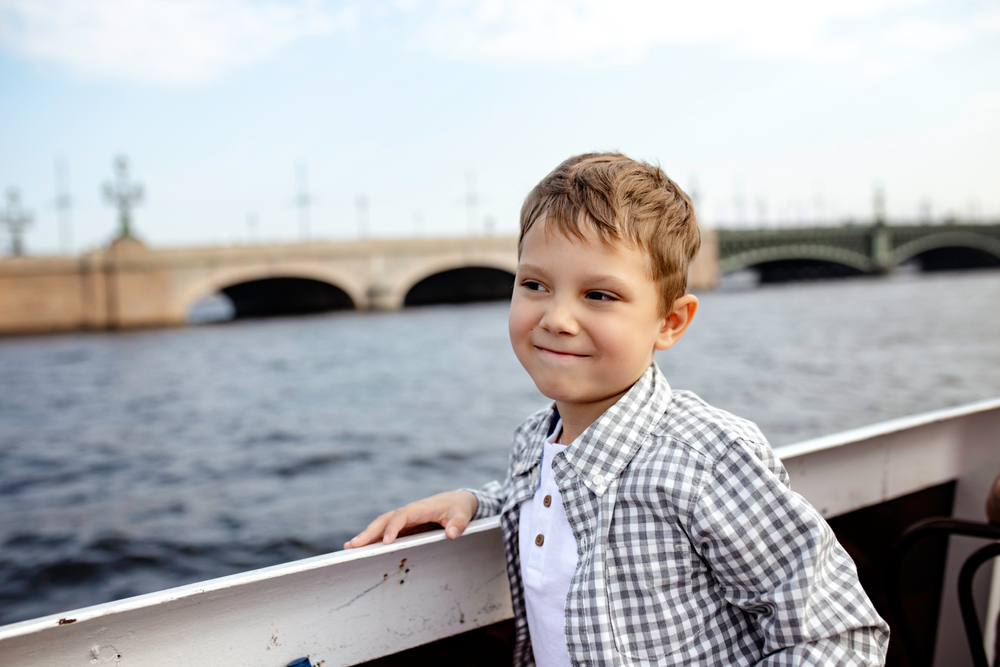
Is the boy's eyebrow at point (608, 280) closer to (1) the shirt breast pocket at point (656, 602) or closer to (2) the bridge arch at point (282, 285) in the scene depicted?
(1) the shirt breast pocket at point (656, 602)

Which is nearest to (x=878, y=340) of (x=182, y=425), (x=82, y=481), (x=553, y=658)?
(x=182, y=425)

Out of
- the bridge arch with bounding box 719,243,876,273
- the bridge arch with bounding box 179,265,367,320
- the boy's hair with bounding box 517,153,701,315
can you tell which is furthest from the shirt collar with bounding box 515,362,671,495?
the bridge arch with bounding box 719,243,876,273

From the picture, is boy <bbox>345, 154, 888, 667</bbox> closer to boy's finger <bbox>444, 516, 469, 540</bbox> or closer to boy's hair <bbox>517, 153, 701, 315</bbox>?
boy's hair <bbox>517, 153, 701, 315</bbox>

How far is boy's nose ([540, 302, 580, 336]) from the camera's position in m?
0.90

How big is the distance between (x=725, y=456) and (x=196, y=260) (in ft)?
96.1

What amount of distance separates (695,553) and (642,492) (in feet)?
0.32

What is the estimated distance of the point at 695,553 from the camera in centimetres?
85

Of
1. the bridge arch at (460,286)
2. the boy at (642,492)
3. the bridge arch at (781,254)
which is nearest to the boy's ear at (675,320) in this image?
the boy at (642,492)

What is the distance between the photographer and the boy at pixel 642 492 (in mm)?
781

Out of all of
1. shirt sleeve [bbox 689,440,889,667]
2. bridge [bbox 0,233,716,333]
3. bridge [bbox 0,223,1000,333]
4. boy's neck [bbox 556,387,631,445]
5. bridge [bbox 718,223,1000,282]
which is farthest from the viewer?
bridge [bbox 718,223,1000,282]

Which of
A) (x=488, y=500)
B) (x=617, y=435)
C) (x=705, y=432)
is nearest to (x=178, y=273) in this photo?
(x=488, y=500)

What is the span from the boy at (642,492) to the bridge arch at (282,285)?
28.6 meters

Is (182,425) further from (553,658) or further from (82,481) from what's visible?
(553,658)

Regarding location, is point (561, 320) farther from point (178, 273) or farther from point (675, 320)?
point (178, 273)
